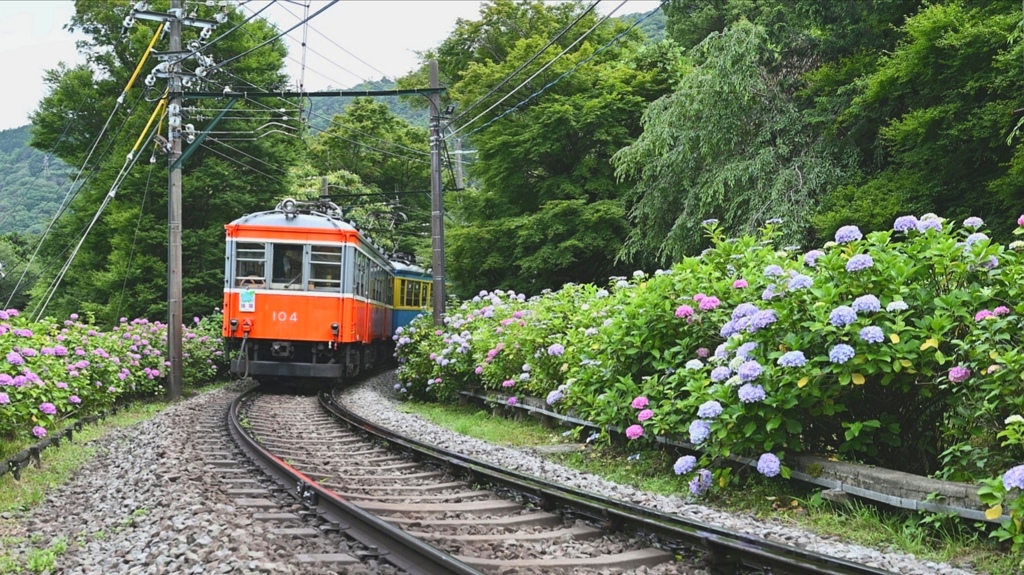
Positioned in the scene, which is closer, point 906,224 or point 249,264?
point 906,224

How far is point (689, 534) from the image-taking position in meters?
4.32

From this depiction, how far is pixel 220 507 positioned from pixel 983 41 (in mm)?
11660

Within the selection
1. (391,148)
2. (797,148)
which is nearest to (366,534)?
(797,148)

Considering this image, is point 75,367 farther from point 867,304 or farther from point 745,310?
point 867,304

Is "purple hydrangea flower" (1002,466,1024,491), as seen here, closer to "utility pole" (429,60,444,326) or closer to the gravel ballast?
the gravel ballast

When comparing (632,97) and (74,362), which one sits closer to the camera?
(74,362)

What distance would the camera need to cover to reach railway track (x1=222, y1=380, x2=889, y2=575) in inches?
160

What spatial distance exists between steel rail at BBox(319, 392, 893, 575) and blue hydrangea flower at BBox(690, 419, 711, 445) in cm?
69

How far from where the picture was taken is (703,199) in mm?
15344

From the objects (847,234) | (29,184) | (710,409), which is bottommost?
(710,409)

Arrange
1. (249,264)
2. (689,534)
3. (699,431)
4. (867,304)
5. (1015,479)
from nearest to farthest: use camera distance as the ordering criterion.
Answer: (1015,479) < (689,534) < (867,304) < (699,431) < (249,264)

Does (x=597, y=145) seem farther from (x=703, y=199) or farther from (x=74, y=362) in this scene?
(x=74, y=362)

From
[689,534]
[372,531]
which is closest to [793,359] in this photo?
[689,534]

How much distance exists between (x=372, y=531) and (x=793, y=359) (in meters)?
2.68
